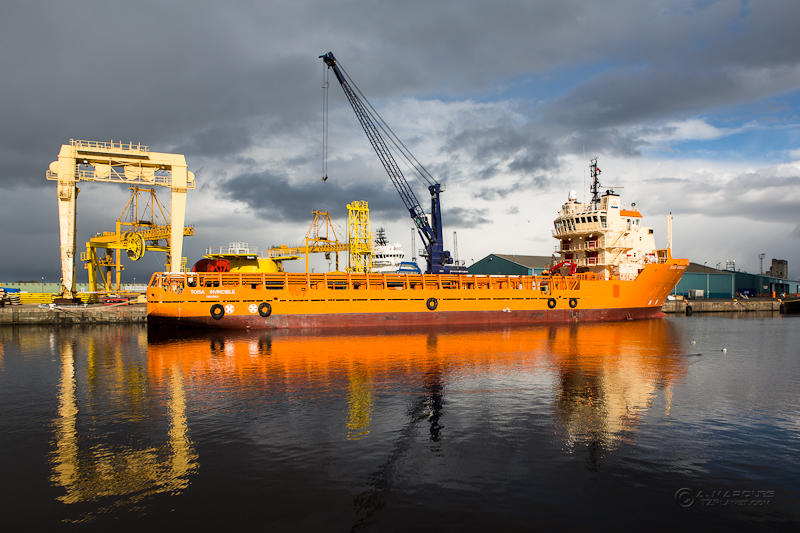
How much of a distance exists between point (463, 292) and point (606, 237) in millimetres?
17524

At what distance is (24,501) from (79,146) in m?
45.3

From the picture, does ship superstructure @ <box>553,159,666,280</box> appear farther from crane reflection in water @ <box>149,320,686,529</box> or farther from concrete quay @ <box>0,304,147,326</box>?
concrete quay @ <box>0,304,147,326</box>

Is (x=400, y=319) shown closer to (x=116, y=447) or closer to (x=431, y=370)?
(x=431, y=370)

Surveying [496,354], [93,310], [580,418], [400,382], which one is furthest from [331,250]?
[580,418]

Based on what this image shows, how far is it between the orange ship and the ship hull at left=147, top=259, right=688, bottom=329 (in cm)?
8

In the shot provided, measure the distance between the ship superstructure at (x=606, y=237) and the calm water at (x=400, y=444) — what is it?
26742mm

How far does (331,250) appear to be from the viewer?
73.8 metres

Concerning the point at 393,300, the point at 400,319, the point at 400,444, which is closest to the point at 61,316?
the point at 393,300

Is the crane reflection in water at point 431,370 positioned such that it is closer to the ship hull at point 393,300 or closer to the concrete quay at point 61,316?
the ship hull at point 393,300

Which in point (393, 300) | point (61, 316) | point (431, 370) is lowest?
point (431, 370)

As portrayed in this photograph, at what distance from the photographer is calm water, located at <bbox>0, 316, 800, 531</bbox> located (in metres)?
8.02

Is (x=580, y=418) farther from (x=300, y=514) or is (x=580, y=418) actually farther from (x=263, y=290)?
(x=263, y=290)

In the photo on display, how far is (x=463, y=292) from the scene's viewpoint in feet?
137

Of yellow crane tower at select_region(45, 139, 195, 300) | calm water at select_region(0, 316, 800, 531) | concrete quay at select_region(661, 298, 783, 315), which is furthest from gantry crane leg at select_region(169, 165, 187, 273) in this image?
concrete quay at select_region(661, 298, 783, 315)
